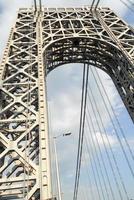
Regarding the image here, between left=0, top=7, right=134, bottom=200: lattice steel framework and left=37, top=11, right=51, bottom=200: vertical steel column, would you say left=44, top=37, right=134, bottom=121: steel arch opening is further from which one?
left=37, top=11, right=51, bottom=200: vertical steel column

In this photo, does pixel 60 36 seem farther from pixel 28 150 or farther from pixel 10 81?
pixel 28 150

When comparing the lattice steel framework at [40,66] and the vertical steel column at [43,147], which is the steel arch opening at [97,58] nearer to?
the lattice steel framework at [40,66]

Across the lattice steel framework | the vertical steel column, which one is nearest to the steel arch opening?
the lattice steel framework

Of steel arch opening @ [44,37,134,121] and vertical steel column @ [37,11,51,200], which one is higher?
steel arch opening @ [44,37,134,121]

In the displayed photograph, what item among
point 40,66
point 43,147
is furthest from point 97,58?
point 43,147

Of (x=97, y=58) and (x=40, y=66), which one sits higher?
(x=97, y=58)

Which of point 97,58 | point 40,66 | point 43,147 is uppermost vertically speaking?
point 97,58

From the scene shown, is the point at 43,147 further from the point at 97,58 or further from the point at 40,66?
the point at 97,58

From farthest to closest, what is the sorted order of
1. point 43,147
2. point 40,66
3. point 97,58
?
1. point 97,58
2. point 40,66
3. point 43,147
